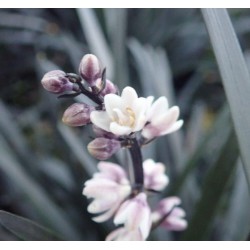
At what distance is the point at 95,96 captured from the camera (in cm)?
38

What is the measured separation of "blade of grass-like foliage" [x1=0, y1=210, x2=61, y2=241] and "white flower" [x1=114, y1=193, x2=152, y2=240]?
0.21 feet

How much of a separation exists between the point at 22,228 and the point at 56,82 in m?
0.12

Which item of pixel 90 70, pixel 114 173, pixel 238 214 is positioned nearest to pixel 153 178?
pixel 114 173

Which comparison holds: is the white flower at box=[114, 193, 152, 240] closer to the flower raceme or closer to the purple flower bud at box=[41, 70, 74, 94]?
the flower raceme

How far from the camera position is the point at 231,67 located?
410 mm

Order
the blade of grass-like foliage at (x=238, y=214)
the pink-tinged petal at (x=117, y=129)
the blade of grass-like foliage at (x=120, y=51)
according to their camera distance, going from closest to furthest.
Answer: the pink-tinged petal at (x=117, y=129)
the blade of grass-like foliage at (x=238, y=214)
the blade of grass-like foliage at (x=120, y=51)

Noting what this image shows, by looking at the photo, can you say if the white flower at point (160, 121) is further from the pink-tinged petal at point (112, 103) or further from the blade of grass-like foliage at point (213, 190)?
the blade of grass-like foliage at point (213, 190)

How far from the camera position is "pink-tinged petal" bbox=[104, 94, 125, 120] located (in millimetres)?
371

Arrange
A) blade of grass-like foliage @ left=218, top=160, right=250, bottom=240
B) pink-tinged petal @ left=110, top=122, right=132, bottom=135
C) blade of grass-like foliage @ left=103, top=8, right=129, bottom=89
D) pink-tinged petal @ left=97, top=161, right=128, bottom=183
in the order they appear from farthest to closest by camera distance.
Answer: blade of grass-like foliage @ left=103, top=8, right=129, bottom=89 → blade of grass-like foliage @ left=218, top=160, right=250, bottom=240 → pink-tinged petal @ left=97, top=161, right=128, bottom=183 → pink-tinged petal @ left=110, top=122, right=132, bottom=135

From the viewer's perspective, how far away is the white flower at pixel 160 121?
41 cm

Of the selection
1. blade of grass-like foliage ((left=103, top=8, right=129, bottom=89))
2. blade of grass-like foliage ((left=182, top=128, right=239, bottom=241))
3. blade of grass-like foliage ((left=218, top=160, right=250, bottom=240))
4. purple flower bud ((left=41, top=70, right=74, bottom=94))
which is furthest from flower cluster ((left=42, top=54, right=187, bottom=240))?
blade of grass-like foliage ((left=103, top=8, right=129, bottom=89))

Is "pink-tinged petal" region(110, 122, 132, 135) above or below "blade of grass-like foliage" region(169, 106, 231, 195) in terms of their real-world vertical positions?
above

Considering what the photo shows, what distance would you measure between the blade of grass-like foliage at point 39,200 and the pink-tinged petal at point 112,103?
1.22ft

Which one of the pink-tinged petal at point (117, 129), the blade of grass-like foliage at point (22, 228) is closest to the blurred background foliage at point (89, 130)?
the blade of grass-like foliage at point (22, 228)
